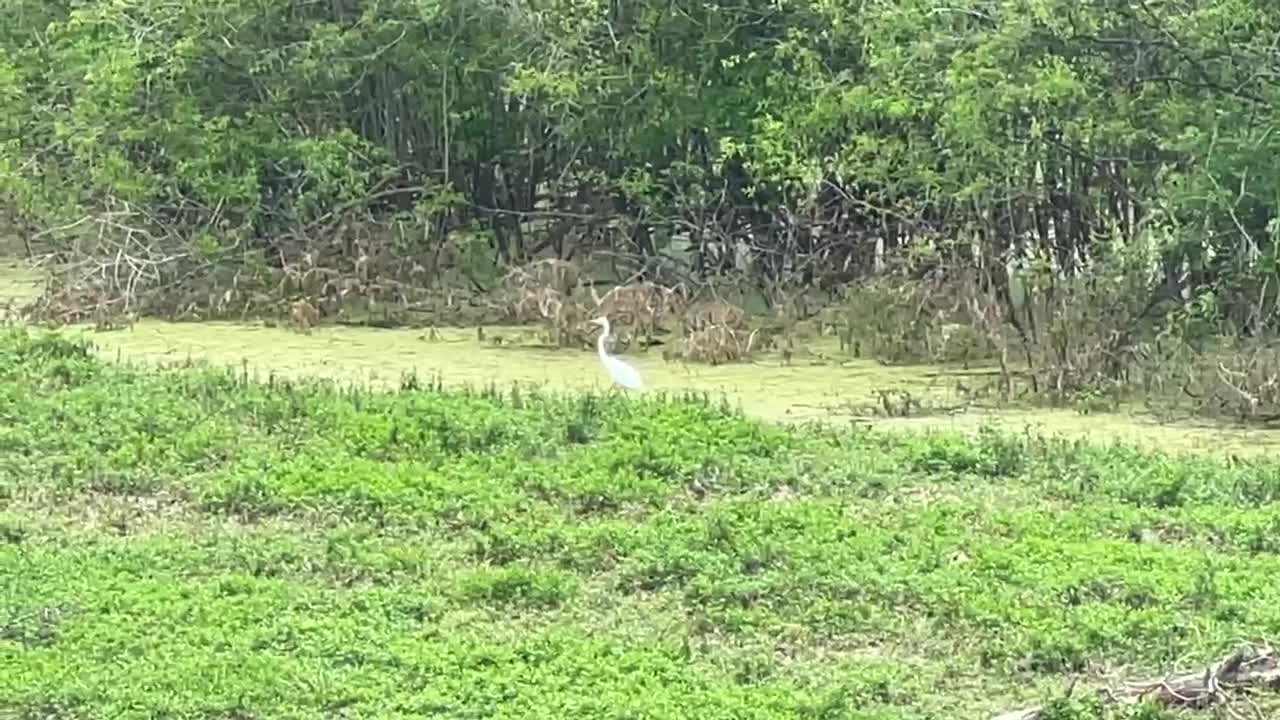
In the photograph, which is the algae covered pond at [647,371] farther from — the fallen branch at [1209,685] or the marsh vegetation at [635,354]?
the fallen branch at [1209,685]

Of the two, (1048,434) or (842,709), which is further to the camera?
(1048,434)

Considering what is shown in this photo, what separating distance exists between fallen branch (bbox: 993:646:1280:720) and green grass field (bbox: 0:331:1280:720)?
0.10 meters

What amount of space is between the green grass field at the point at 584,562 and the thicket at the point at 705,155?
261 centimetres

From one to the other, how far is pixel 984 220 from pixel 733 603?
606 cm

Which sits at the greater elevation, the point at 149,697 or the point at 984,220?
the point at 984,220

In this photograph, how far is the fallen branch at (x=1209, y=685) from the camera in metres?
5.23

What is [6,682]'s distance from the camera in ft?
18.4

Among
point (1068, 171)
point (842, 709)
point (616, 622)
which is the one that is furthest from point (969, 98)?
point (842, 709)

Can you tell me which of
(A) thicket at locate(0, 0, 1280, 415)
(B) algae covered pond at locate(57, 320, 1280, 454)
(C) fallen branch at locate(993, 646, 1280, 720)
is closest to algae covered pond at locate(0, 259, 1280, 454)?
(B) algae covered pond at locate(57, 320, 1280, 454)

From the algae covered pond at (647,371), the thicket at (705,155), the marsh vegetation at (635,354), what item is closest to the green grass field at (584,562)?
the marsh vegetation at (635,354)

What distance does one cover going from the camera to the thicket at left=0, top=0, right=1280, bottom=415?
10.8 meters

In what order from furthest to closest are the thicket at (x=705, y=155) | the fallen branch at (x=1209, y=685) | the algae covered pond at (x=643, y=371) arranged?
1. the thicket at (x=705, y=155)
2. the algae covered pond at (x=643, y=371)
3. the fallen branch at (x=1209, y=685)

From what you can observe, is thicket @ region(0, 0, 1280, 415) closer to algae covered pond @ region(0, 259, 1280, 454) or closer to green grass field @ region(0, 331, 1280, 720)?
algae covered pond @ region(0, 259, 1280, 454)

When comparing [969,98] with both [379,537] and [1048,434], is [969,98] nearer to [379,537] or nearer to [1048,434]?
[1048,434]
